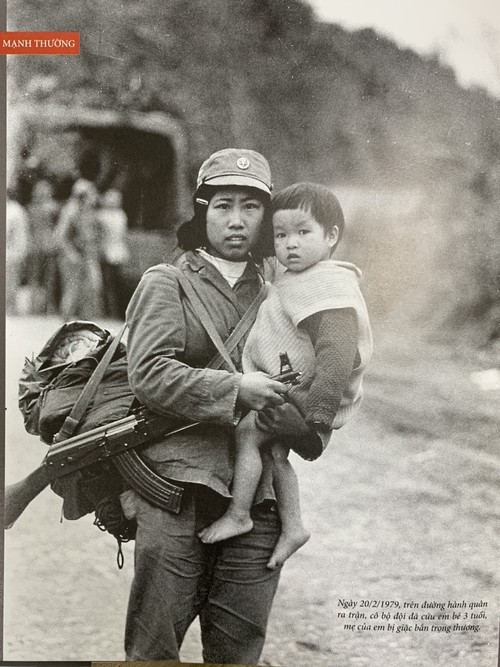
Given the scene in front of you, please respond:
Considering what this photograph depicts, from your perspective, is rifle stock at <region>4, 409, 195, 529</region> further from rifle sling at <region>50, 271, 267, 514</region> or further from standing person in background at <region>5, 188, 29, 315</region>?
standing person in background at <region>5, 188, 29, 315</region>

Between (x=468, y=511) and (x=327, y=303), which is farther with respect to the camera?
(x=468, y=511)

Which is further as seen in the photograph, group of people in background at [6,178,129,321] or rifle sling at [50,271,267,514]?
group of people in background at [6,178,129,321]

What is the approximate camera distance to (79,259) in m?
4.30

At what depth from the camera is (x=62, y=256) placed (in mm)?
4289

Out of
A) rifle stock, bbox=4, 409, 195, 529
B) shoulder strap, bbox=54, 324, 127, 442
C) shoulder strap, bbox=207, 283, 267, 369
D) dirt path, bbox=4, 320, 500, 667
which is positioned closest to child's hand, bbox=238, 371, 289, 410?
shoulder strap, bbox=207, 283, 267, 369

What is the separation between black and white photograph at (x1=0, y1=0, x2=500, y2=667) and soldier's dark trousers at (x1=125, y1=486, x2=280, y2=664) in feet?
0.04

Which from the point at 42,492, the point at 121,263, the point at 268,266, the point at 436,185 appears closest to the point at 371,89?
the point at 436,185

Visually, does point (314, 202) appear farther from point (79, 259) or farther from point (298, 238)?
point (79, 259)

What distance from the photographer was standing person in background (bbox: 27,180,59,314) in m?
4.27

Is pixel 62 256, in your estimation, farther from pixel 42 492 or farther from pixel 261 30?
pixel 261 30

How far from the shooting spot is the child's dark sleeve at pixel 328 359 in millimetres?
4156

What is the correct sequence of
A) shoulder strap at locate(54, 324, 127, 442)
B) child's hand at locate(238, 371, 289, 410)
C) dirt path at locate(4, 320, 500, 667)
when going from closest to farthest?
child's hand at locate(238, 371, 289, 410), shoulder strap at locate(54, 324, 127, 442), dirt path at locate(4, 320, 500, 667)

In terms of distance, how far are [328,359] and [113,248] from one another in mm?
1252

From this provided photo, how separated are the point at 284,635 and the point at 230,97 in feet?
9.39
